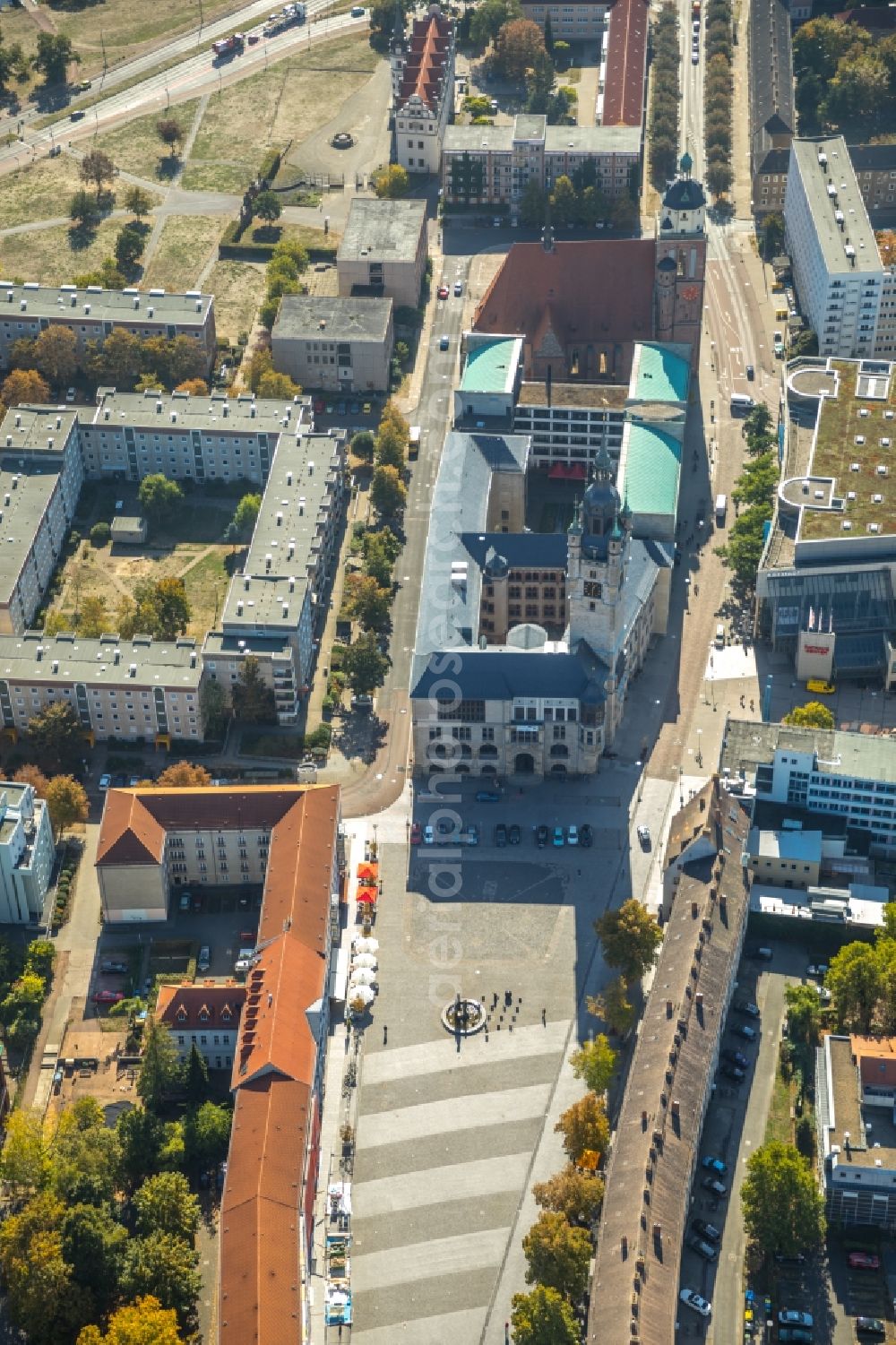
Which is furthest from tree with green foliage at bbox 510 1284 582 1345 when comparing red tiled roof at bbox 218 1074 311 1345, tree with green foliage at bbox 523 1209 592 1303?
red tiled roof at bbox 218 1074 311 1345

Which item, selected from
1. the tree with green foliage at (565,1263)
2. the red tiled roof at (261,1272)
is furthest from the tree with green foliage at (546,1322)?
the red tiled roof at (261,1272)

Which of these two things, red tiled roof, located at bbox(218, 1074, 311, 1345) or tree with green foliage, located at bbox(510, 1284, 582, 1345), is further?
tree with green foliage, located at bbox(510, 1284, 582, 1345)

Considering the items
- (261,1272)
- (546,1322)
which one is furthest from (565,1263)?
(261,1272)

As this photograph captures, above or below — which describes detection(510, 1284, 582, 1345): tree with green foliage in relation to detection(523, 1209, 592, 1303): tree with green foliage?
below

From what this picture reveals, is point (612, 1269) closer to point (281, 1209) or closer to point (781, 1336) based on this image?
point (781, 1336)

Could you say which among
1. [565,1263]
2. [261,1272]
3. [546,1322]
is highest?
[565,1263]

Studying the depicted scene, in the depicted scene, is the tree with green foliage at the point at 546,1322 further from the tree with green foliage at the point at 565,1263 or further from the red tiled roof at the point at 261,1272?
the red tiled roof at the point at 261,1272

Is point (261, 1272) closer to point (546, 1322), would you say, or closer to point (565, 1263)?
point (546, 1322)

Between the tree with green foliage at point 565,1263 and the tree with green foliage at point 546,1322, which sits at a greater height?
the tree with green foliage at point 565,1263

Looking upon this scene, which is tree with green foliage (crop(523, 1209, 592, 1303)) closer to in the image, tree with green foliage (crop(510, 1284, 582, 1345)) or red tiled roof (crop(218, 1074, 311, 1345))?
tree with green foliage (crop(510, 1284, 582, 1345))
